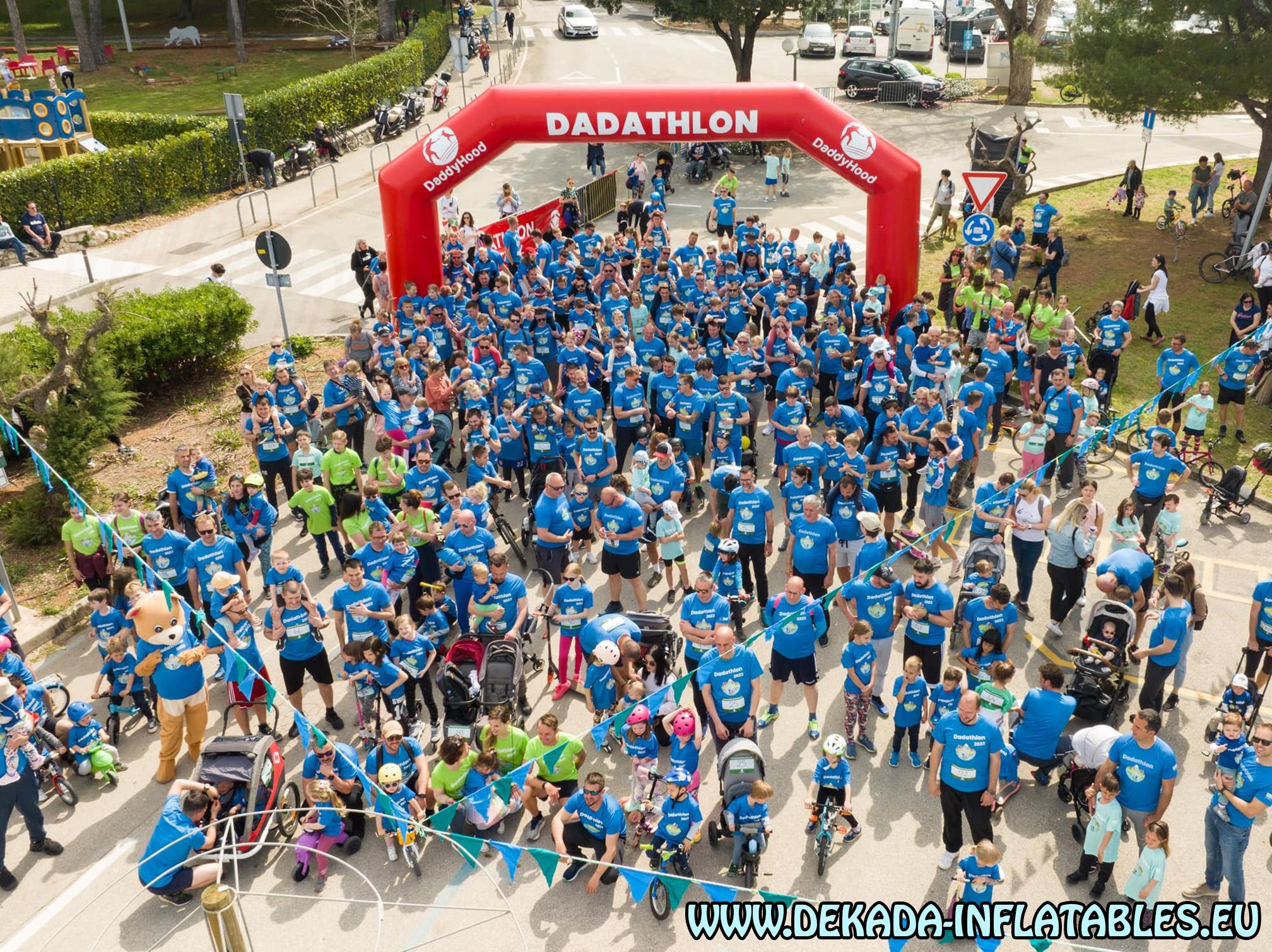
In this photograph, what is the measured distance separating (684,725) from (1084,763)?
10.8ft

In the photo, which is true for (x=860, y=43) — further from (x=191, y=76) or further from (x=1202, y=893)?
(x=1202, y=893)

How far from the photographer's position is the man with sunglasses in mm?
8414

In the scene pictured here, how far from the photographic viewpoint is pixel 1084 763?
350 inches

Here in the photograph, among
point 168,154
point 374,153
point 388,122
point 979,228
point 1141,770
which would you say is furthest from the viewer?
point 388,122

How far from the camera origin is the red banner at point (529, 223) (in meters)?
21.3

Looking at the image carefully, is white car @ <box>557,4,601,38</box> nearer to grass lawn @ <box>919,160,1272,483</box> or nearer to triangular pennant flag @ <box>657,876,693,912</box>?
grass lawn @ <box>919,160,1272,483</box>

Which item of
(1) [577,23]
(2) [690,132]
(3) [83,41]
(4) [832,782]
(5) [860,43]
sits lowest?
(4) [832,782]

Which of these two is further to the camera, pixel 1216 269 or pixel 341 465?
pixel 1216 269

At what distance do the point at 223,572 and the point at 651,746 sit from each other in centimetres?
488

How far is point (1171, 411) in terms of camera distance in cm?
1338

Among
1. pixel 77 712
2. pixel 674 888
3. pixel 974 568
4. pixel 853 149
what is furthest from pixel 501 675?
pixel 853 149

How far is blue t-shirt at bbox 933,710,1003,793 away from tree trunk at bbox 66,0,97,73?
4709 centimetres

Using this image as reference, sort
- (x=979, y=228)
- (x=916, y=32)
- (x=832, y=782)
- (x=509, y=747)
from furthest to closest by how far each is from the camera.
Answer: (x=916, y=32)
(x=979, y=228)
(x=509, y=747)
(x=832, y=782)

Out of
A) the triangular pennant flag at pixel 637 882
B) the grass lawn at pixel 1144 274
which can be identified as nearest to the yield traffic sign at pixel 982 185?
the grass lawn at pixel 1144 274
